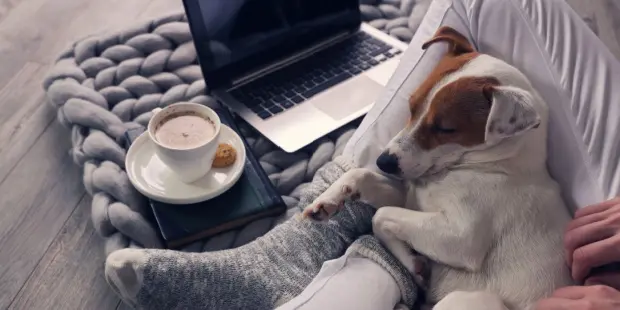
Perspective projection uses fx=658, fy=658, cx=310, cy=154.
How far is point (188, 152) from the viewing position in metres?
1.21

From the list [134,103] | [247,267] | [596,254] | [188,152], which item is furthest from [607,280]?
[134,103]

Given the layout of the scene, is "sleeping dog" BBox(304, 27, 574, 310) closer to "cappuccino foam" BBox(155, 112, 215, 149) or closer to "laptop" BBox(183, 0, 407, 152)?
"cappuccino foam" BBox(155, 112, 215, 149)

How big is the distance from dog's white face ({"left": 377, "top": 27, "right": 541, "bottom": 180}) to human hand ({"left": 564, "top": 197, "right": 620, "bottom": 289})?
0.17 m

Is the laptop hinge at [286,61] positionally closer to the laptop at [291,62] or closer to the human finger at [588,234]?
the laptop at [291,62]

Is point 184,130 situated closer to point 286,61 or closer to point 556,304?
point 286,61

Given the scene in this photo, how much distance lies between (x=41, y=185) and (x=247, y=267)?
599 mm

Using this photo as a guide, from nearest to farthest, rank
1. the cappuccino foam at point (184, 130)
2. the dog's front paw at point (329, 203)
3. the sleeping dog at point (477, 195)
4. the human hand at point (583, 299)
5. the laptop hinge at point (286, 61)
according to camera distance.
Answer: the human hand at point (583, 299) → the sleeping dog at point (477, 195) → the dog's front paw at point (329, 203) → the cappuccino foam at point (184, 130) → the laptop hinge at point (286, 61)

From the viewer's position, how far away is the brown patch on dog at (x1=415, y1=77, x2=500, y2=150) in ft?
3.39

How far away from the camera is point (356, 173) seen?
3.86ft

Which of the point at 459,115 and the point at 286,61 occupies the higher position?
the point at 459,115

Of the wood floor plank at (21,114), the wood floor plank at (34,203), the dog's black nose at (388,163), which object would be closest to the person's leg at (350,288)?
the dog's black nose at (388,163)

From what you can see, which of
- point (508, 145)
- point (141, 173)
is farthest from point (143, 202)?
point (508, 145)

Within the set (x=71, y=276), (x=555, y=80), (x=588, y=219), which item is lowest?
(x=71, y=276)

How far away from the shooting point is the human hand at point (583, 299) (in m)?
0.92
